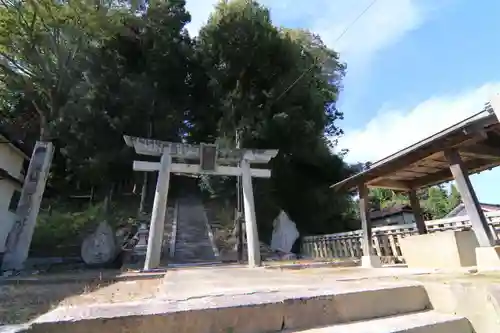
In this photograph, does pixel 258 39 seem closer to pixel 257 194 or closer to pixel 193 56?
pixel 193 56

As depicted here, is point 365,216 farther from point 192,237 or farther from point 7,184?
point 7,184

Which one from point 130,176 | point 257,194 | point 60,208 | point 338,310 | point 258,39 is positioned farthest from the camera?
point 130,176

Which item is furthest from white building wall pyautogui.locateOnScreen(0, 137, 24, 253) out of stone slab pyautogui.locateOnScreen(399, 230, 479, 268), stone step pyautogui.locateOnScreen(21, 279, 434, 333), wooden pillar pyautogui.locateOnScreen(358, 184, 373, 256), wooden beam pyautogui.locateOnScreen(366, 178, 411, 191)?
stone slab pyautogui.locateOnScreen(399, 230, 479, 268)

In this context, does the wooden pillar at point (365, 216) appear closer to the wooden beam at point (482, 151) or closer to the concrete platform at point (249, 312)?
the wooden beam at point (482, 151)

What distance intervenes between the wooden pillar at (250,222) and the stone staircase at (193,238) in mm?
2274

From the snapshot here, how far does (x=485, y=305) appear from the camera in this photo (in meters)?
1.80

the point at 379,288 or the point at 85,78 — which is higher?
the point at 85,78

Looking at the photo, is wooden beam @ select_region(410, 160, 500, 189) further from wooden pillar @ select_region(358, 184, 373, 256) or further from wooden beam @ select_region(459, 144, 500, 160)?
wooden pillar @ select_region(358, 184, 373, 256)

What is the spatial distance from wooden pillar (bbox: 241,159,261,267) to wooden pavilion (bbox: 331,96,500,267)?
8.55 ft

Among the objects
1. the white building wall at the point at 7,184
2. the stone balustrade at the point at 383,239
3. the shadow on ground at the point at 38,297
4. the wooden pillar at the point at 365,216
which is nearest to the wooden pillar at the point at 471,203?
the stone balustrade at the point at 383,239

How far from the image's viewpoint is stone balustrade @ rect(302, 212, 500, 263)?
18.7ft

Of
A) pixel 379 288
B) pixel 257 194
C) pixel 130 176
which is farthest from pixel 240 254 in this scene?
pixel 130 176

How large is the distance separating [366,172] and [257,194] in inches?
303

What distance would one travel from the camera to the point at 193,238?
39.3 ft
